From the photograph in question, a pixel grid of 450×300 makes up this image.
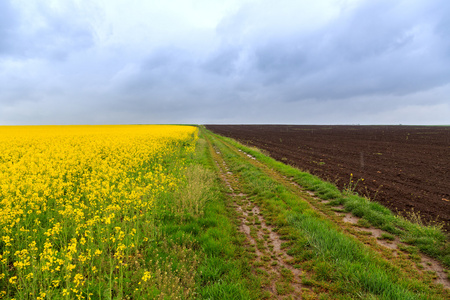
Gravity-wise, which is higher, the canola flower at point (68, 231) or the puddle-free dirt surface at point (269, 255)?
the canola flower at point (68, 231)

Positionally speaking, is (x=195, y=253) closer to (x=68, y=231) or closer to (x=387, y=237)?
(x=68, y=231)

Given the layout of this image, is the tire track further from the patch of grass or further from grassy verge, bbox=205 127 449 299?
the patch of grass

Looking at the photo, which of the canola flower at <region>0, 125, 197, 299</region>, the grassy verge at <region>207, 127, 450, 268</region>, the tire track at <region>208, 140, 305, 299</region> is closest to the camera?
the canola flower at <region>0, 125, 197, 299</region>

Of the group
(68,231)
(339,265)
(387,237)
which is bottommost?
(387,237)

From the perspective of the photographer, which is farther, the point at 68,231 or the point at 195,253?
the point at 68,231

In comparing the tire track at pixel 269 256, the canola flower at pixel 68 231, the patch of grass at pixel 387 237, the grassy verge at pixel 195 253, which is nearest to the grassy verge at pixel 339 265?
the tire track at pixel 269 256

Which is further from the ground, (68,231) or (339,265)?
(68,231)

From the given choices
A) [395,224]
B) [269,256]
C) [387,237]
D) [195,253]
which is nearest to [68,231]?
[195,253]

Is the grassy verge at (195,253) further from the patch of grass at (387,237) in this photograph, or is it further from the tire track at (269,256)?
the patch of grass at (387,237)

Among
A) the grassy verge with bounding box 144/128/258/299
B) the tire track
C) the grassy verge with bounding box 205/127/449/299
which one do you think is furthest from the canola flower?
the grassy verge with bounding box 205/127/449/299

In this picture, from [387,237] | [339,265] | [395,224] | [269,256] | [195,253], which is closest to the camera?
[339,265]

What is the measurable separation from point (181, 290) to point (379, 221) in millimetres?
5954

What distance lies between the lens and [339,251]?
15.2 feet

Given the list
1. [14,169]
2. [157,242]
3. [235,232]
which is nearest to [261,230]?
[235,232]
